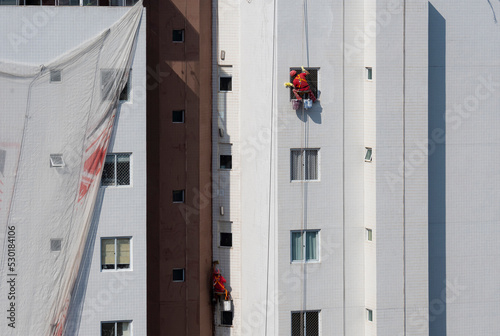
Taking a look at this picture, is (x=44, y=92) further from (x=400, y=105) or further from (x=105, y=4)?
(x=400, y=105)

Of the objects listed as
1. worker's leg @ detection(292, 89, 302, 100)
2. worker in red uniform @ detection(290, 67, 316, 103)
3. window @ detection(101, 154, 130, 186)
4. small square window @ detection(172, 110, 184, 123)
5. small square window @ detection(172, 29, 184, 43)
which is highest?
small square window @ detection(172, 29, 184, 43)

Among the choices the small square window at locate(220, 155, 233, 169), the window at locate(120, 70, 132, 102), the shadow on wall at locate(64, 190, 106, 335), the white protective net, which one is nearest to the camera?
the white protective net

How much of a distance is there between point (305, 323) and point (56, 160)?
9775 mm

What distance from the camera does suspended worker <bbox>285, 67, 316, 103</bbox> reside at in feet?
142

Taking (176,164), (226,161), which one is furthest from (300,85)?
(176,164)

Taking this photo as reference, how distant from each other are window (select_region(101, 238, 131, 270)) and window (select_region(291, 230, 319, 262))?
5442 millimetres

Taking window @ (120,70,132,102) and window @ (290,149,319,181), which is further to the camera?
window @ (290,149,319,181)

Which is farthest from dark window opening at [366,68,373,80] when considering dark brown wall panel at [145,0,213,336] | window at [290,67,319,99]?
dark brown wall panel at [145,0,213,336]

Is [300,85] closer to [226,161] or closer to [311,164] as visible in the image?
[311,164]

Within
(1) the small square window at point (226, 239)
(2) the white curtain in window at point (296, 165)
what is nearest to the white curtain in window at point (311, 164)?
(2) the white curtain in window at point (296, 165)

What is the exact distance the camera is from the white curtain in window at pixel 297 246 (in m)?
44.1

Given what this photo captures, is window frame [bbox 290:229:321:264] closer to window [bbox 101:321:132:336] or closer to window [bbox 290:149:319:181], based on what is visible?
window [bbox 290:149:319:181]

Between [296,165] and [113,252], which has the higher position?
[296,165]

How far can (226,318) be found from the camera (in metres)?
46.9
